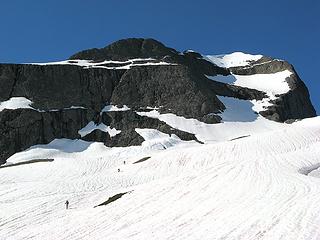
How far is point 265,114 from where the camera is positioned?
138 meters

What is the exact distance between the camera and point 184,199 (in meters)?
34.3

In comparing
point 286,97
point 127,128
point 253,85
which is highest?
point 253,85

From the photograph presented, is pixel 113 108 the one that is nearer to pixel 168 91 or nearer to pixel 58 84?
pixel 58 84

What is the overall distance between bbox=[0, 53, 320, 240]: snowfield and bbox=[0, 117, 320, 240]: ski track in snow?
0.07 m

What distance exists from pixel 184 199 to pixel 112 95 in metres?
104

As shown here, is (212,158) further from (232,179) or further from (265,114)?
(265,114)

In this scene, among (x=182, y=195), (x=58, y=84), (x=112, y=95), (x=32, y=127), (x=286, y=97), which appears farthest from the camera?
(x=286, y=97)

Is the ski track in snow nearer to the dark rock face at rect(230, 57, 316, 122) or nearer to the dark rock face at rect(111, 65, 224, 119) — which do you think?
the dark rock face at rect(111, 65, 224, 119)

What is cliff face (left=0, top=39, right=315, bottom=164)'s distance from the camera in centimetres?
11688

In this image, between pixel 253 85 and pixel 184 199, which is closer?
pixel 184 199

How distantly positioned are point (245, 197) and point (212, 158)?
119 ft

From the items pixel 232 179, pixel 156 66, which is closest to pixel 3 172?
pixel 232 179

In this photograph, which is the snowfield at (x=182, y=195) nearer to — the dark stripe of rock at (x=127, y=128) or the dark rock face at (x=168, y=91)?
the dark stripe of rock at (x=127, y=128)

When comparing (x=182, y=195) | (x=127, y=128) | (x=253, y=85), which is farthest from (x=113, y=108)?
(x=182, y=195)
